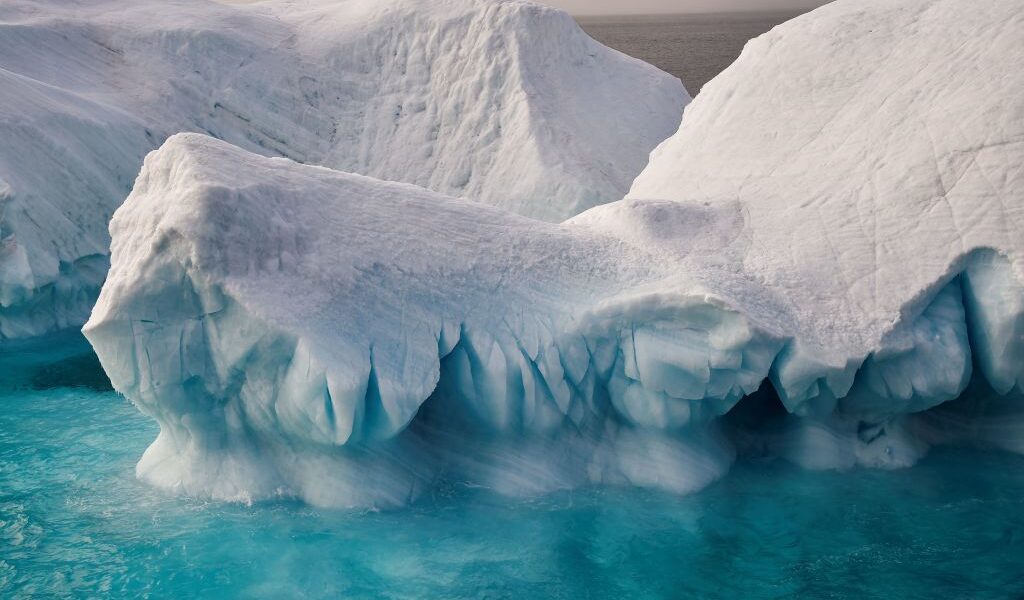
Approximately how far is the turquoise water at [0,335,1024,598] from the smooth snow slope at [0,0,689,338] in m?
5.85

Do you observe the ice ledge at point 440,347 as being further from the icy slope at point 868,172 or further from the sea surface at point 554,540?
the sea surface at point 554,540

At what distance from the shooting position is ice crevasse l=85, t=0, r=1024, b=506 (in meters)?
4.73

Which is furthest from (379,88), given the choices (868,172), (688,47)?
(688,47)

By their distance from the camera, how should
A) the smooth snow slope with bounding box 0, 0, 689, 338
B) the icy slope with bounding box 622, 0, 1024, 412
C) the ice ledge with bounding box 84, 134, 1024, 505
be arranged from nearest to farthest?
the ice ledge with bounding box 84, 134, 1024, 505 → the icy slope with bounding box 622, 0, 1024, 412 → the smooth snow slope with bounding box 0, 0, 689, 338

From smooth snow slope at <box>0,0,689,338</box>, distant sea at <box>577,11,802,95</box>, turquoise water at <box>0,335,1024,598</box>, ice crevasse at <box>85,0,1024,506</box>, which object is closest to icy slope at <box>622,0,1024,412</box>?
ice crevasse at <box>85,0,1024,506</box>

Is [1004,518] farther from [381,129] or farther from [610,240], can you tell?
[381,129]

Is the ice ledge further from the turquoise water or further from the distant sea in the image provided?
the distant sea

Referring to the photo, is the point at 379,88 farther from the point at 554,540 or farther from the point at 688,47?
the point at 688,47

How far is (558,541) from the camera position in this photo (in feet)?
15.5

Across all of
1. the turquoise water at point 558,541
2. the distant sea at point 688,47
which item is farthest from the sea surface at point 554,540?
the distant sea at point 688,47

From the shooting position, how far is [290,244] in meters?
4.88

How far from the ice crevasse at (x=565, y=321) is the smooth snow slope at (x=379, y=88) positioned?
5.39 meters

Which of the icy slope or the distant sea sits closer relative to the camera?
the icy slope

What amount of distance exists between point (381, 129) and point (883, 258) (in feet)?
26.9
